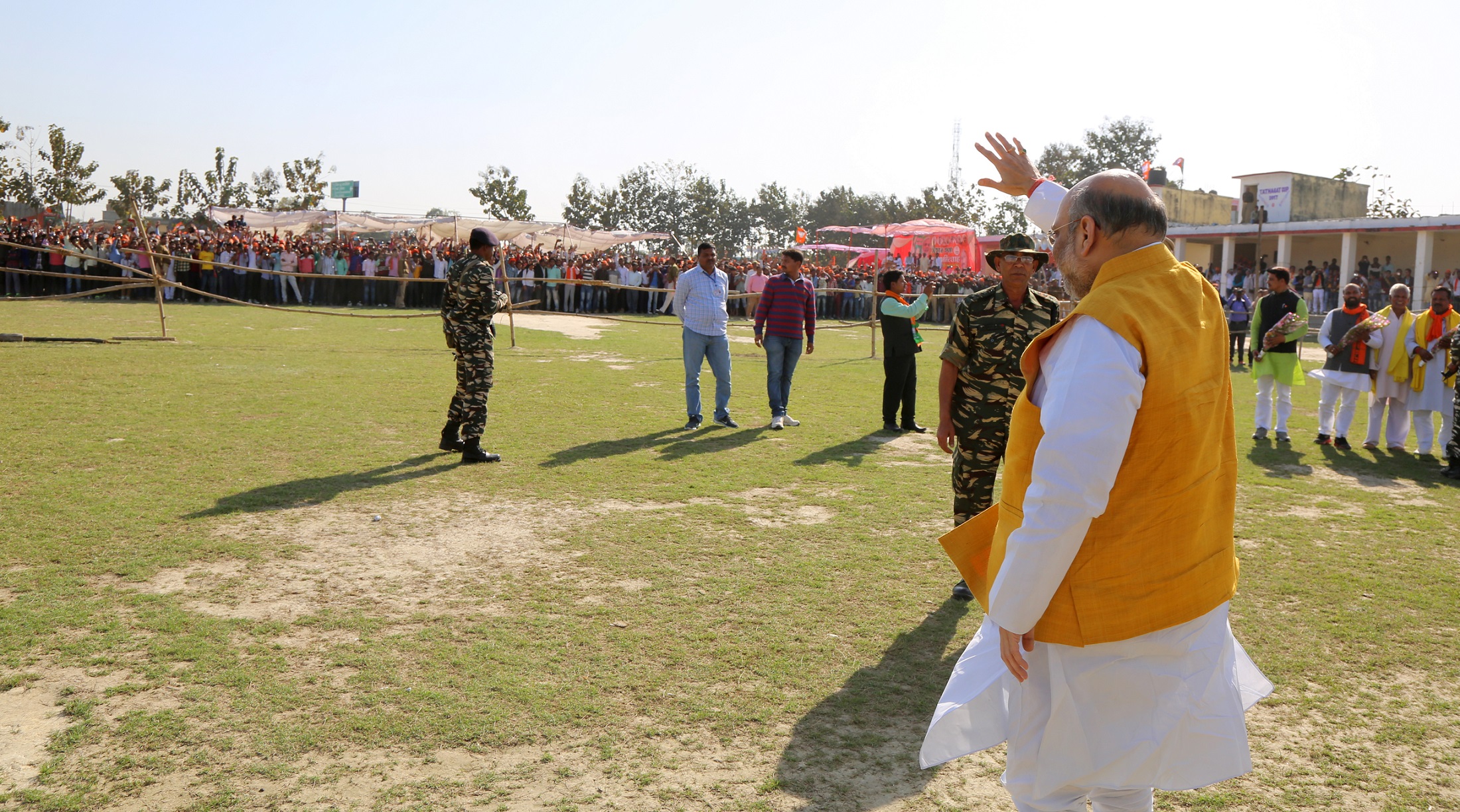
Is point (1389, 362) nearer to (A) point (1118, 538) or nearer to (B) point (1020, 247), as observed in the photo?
(B) point (1020, 247)

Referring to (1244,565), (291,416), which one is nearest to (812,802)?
(1244,565)

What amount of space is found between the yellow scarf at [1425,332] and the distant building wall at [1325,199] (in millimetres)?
37493

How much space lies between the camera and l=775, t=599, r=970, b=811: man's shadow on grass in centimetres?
336

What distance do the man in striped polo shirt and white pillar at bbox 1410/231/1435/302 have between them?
33.3 meters

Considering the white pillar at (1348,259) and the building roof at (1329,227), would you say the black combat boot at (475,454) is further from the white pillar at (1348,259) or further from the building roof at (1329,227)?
the white pillar at (1348,259)

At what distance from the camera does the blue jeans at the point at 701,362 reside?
1031 cm

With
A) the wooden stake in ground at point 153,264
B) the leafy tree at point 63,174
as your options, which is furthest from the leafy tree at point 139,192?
the wooden stake in ground at point 153,264

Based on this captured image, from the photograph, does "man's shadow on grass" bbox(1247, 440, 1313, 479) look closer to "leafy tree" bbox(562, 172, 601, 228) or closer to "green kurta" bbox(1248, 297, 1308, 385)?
"green kurta" bbox(1248, 297, 1308, 385)

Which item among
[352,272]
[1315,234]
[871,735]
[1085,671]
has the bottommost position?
[871,735]

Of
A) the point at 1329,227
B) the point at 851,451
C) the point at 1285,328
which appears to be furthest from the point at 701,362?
the point at 1329,227

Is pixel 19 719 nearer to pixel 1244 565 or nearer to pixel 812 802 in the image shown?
pixel 812 802

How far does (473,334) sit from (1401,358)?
9491mm

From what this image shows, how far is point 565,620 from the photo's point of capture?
4.79 m

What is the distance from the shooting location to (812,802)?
128 inches
